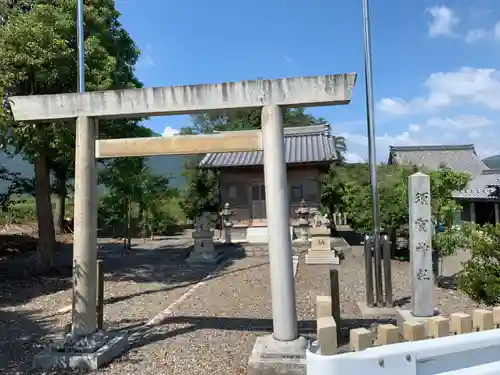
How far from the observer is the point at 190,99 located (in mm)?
5246

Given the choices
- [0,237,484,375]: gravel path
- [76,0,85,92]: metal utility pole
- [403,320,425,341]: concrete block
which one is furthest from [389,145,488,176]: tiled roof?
[403,320,425,341]: concrete block

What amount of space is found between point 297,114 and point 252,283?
2688cm

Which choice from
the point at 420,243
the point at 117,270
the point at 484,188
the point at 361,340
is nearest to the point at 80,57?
the point at 420,243

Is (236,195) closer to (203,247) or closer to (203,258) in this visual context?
(203,247)

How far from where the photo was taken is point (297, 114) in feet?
118

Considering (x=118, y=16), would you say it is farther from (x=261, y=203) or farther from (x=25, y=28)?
(x=261, y=203)

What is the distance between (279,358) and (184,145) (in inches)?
113

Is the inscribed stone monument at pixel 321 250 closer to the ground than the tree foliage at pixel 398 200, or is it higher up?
closer to the ground

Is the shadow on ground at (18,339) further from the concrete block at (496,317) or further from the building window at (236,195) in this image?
the building window at (236,195)

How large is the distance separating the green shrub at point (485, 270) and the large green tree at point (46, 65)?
28.8 ft

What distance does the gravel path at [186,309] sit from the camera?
5438 millimetres

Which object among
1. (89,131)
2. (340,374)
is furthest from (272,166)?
(340,374)

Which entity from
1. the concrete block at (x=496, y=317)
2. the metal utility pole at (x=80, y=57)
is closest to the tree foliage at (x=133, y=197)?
the metal utility pole at (x=80, y=57)

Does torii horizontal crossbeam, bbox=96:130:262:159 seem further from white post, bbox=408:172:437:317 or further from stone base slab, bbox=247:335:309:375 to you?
stone base slab, bbox=247:335:309:375
